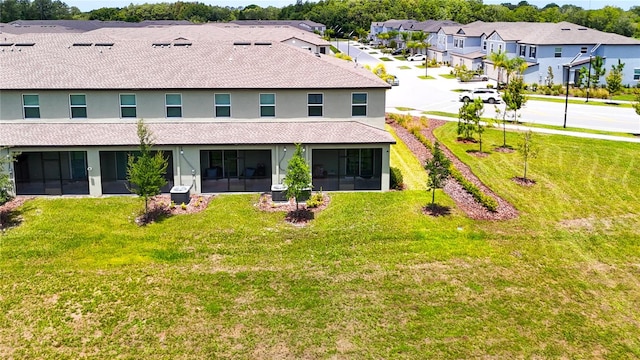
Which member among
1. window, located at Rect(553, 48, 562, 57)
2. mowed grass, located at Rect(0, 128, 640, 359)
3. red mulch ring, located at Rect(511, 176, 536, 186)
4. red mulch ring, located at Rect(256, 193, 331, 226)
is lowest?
mowed grass, located at Rect(0, 128, 640, 359)

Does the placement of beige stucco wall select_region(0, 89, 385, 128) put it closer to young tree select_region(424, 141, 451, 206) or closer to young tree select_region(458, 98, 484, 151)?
young tree select_region(424, 141, 451, 206)

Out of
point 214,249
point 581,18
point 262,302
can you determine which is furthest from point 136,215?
point 581,18

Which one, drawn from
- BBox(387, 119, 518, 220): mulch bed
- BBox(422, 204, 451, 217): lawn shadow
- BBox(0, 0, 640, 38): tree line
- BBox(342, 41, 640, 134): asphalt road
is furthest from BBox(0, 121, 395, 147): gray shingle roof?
BBox(0, 0, 640, 38): tree line

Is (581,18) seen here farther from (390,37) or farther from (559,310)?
(559,310)

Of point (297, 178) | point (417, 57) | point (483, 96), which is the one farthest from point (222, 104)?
point (417, 57)

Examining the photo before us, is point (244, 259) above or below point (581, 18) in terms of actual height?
below

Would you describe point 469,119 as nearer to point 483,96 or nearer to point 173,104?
point 173,104
